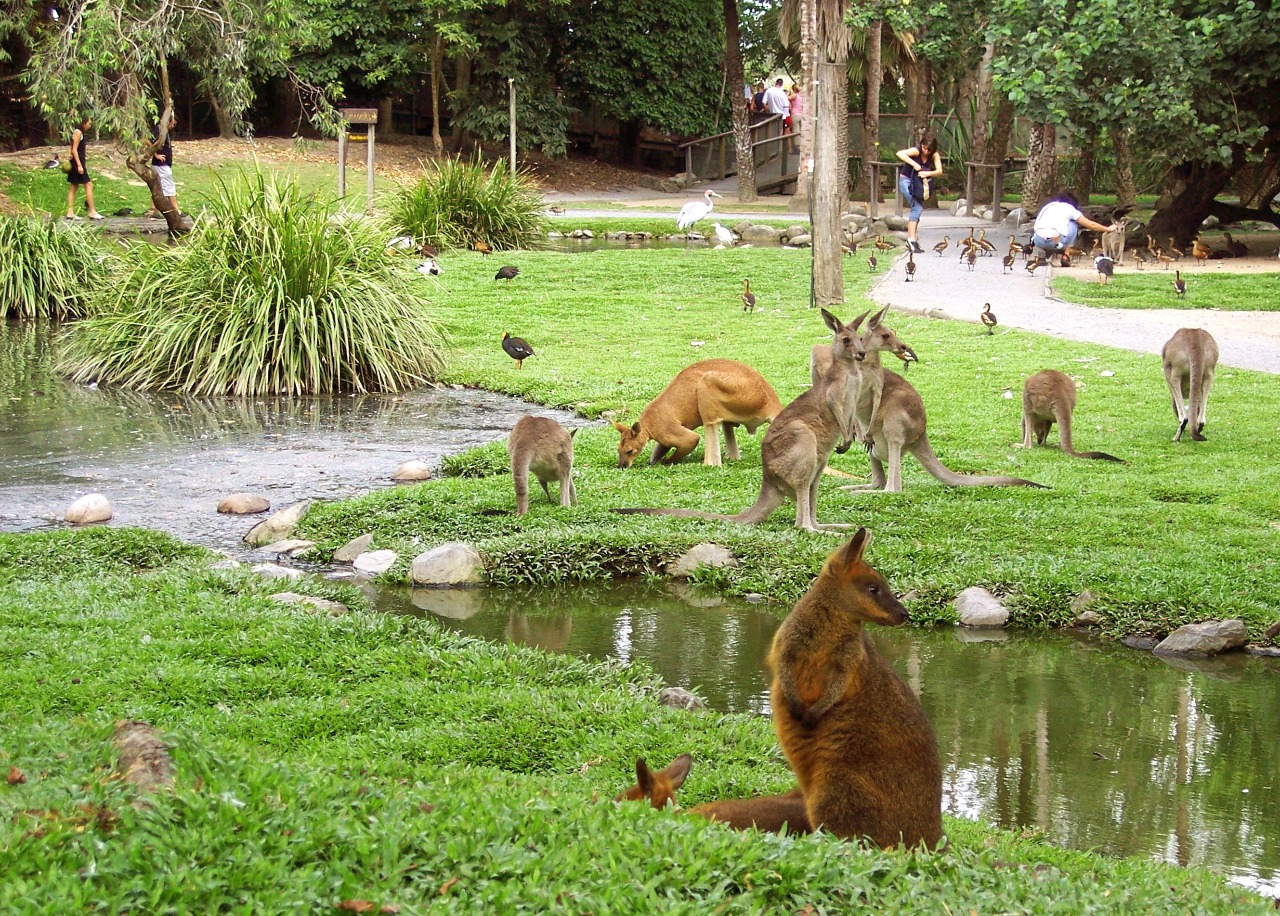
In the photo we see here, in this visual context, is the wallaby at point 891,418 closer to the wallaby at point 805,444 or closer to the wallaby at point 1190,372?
the wallaby at point 805,444

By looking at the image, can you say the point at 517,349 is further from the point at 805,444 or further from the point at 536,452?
the point at 805,444

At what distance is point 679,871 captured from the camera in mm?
3137

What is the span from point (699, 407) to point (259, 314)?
17.4 feet

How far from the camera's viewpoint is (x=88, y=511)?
8.58 m

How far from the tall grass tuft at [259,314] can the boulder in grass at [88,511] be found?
4.55m

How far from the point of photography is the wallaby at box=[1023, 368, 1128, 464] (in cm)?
1007

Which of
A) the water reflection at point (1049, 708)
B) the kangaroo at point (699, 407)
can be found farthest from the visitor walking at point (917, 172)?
the water reflection at point (1049, 708)

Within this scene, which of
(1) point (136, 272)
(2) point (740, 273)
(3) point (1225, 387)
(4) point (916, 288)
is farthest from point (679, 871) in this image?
(2) point (740, 273)

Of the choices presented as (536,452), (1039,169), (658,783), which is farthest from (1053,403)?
(1039,169)

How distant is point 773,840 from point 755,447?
7895 mm

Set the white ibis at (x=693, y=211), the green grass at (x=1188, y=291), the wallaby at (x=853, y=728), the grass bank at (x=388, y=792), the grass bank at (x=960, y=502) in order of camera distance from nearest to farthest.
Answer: the grass bank at (x=388, y=792)
the wallaby at (x=853, y=728)
the grass bank at (x=960, y=502)
the green grass at (x=1188, y=291)
the white ibis at (x=693, y=211)

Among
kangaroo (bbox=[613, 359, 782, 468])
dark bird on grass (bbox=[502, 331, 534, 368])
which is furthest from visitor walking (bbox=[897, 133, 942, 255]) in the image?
kangaroo (bbox=[613, 359, 782, 468])

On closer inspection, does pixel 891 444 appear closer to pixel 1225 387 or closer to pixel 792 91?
pixel 1225 387

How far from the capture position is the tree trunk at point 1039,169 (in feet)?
90.7
